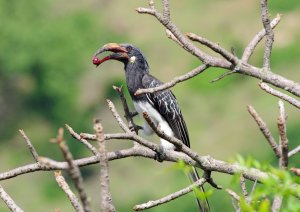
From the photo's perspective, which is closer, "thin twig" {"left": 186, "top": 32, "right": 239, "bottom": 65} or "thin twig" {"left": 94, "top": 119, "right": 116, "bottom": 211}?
"thin twig" {"left": 94, "top": 119, "right": 116, "bottom": 211}

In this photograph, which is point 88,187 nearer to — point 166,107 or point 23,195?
point 23,195

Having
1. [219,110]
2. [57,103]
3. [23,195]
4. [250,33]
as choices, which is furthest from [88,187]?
[57,103]

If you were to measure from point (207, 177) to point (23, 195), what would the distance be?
1239 inches

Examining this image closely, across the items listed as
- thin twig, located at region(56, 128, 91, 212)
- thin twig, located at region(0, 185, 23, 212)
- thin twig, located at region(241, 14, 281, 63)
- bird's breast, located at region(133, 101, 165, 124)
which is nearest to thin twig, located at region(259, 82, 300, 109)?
thin twig, located at region(241, 14, 281, 63)

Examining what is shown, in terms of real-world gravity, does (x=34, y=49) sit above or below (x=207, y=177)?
above

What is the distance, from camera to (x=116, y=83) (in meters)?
39.6

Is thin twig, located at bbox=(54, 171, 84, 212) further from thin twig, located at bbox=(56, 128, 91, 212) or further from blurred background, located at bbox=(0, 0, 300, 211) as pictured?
blurred background, located at bbox=(0, 0, 300, 211)

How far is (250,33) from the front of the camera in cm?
3934

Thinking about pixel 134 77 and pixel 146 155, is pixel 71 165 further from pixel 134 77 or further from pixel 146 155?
pixel 134 77

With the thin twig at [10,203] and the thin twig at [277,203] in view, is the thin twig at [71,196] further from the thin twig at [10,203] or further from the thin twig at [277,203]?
the thin twig at [277,203]

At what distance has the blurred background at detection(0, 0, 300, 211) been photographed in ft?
111

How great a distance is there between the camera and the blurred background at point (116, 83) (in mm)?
33781

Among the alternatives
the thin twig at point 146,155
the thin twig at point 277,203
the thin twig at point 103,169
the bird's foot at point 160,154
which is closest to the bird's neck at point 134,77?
the bird's foot at point 160,154

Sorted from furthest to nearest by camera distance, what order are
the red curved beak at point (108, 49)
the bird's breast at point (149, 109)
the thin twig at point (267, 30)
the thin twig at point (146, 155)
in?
the bird's breast at point (149, 109)
the red curved beak at point (108, 49)
the thin twig at point (267, 30)
the thin twig at point (146, 155)
